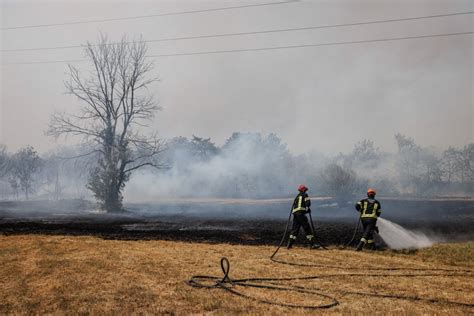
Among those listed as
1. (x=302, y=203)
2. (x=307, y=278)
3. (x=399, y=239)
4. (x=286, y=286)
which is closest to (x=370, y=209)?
(x=302, y=203)

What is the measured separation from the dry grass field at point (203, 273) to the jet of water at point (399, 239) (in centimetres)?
147

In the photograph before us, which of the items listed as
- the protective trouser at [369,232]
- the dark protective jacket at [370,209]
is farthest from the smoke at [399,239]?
the dark protective jacket at [370,209]

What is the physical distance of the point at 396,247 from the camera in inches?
516

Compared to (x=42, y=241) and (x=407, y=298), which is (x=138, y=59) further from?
(x=407, y=298)

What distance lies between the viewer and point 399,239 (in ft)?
46.5

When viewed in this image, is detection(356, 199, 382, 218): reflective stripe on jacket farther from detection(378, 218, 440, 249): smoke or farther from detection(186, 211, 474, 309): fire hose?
detection(186, 211, 474, 309): fire hose

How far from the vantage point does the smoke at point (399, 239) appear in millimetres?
13602

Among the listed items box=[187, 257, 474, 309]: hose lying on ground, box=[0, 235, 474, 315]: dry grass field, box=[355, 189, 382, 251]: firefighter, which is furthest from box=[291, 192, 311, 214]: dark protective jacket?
box=[187, 257, 474, 309]: hose lying on ground

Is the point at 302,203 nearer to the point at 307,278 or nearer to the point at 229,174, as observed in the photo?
the point at 307,278

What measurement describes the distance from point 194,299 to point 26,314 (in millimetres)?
2492

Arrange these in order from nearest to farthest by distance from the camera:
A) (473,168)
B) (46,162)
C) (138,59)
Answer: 1. (138,59)
2. (473,168)
3. (46,162)

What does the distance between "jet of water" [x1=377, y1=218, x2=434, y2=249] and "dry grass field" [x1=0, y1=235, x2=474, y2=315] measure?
147cm

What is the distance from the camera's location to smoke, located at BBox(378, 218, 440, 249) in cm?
1360

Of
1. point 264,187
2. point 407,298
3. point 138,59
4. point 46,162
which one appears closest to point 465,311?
point 407,298
